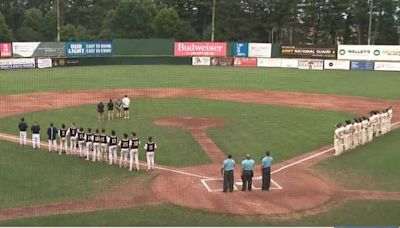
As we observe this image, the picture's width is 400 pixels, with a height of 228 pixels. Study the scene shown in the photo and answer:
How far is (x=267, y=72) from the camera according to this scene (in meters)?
44.9

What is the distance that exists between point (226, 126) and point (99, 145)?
23.8 feet

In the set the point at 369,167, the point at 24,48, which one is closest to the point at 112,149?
the point at 369,167

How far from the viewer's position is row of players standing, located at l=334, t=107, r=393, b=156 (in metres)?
17.0

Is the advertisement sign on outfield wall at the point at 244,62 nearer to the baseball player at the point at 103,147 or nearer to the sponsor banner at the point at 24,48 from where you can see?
the sponsor banner at the point at 24,48

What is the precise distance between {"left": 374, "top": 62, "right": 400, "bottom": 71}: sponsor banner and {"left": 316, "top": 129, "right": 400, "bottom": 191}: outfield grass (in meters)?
28.4

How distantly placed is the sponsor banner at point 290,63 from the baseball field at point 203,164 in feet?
45.9

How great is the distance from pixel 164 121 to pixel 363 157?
903 centimetres

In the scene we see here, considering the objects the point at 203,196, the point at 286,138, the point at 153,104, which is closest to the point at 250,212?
the point at 203,196

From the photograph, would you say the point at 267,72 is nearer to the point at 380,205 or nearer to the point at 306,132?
the point at 306,132

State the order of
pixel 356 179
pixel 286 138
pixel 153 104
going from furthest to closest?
1. pixel 153 104
2. pixel 286 138
3. pixel 356 179

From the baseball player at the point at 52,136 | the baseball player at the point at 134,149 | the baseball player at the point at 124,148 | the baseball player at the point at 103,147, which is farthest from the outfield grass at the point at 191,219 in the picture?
the baseball player at the point at 52,136

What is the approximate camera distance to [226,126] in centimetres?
2145

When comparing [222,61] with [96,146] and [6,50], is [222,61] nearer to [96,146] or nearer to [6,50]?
[6,50]

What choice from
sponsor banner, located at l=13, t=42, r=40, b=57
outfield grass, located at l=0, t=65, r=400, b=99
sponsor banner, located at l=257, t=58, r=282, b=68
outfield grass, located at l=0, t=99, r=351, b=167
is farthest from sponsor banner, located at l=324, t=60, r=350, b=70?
sponsor banner, located at l=13, t=42, r=40, b=57
